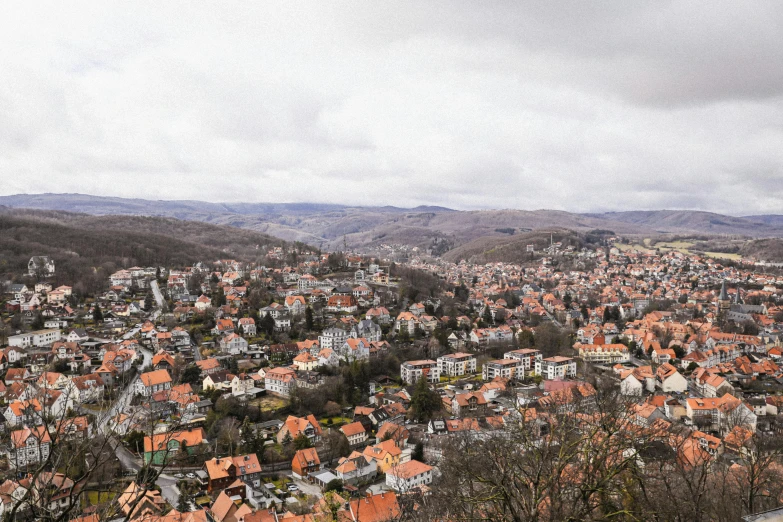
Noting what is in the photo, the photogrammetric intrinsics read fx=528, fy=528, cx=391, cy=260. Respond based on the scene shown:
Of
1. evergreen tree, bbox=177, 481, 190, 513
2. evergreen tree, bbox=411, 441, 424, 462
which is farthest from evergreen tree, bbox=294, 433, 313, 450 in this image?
evergreen tree, bbox=177, 481, 190, 513

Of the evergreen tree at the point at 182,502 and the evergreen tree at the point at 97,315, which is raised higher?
the evergreen tree at the point at 97,315

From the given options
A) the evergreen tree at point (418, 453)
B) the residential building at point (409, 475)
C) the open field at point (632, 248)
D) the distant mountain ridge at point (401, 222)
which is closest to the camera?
the residential building at point (409, 475)

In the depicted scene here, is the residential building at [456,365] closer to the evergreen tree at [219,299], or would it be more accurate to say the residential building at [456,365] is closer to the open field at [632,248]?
the evergreen tree at [219,299]

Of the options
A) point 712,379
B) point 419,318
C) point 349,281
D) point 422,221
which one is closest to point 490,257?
point 349,281

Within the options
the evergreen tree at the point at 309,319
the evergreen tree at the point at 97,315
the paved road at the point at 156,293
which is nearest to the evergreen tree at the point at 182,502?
the evergreen tree at the point at 309,319

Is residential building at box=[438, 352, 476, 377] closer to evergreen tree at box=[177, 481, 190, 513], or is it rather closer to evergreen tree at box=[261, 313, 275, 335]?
evergreen tree at box=[261, 313, 275, 335]

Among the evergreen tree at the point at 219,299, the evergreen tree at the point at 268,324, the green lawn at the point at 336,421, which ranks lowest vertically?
the green lawn at the point at 336,421

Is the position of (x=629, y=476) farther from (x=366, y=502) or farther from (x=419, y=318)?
(x=419, y=318)

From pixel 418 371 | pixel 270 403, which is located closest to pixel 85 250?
pixel 270 403
